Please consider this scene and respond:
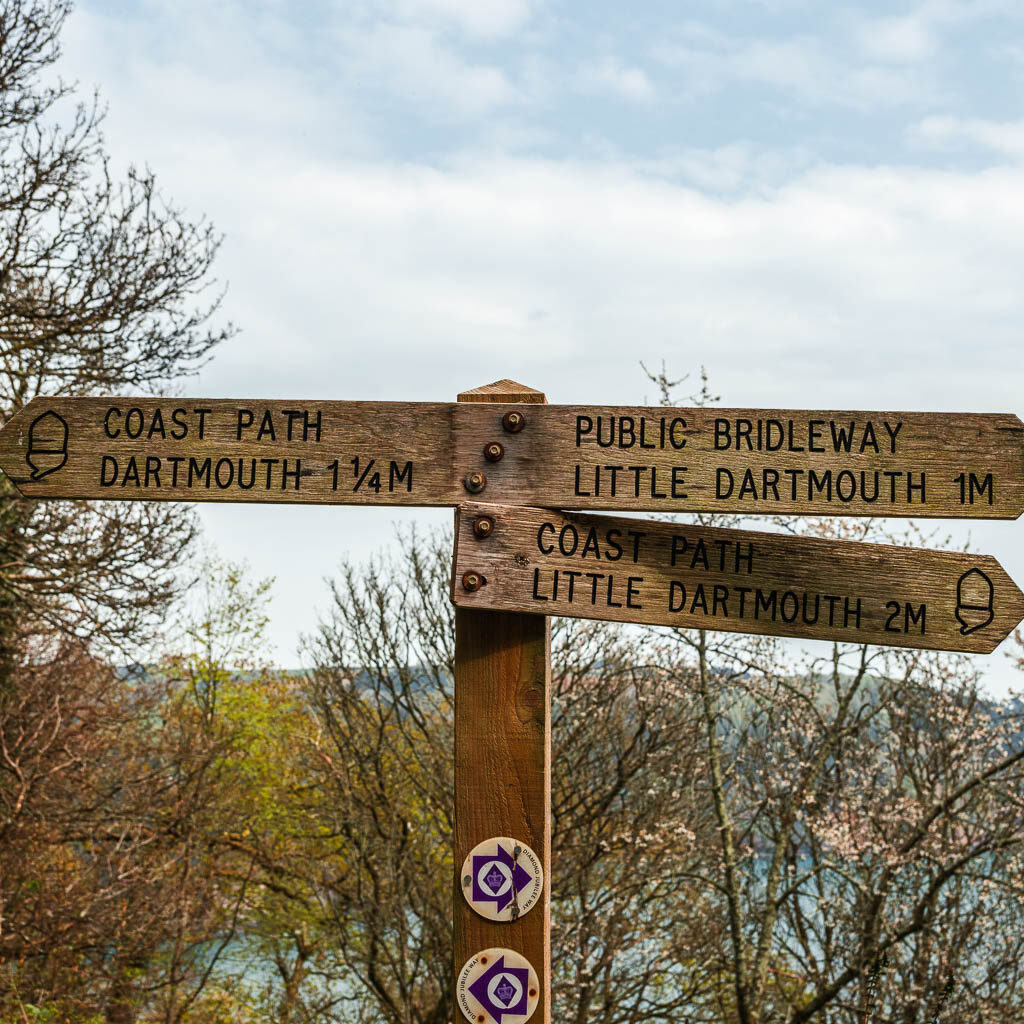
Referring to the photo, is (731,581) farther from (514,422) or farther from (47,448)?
(47,448)

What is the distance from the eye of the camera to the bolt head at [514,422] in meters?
2.67

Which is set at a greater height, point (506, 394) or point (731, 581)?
point (506, 394)

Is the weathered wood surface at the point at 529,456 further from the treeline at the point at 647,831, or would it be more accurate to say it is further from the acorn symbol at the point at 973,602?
the treeline at the point at 647,831

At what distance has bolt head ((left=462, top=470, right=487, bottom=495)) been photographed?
268cm

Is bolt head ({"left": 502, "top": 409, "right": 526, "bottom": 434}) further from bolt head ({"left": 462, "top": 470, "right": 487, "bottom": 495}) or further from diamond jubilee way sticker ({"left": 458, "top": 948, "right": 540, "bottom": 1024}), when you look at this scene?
diamond jubilee way sticker ({"left": 458, "top": 948, "right": 540, "bottom": 1024})

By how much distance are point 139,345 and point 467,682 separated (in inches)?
316

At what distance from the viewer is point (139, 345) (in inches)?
384

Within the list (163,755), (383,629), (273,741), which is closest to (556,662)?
(383,629)

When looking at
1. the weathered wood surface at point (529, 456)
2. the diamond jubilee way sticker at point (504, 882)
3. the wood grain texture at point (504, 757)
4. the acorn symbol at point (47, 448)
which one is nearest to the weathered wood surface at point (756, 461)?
the weathered wood surface at point (529, 456)

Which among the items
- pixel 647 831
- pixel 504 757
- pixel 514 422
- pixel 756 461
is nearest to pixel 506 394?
pixel 514 422

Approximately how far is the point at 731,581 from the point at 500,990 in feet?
3.50

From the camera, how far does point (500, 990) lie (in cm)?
249

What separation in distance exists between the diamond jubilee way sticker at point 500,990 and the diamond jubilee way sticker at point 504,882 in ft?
0.32

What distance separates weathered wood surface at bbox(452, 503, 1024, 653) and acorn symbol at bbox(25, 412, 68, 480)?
42.8 inches
